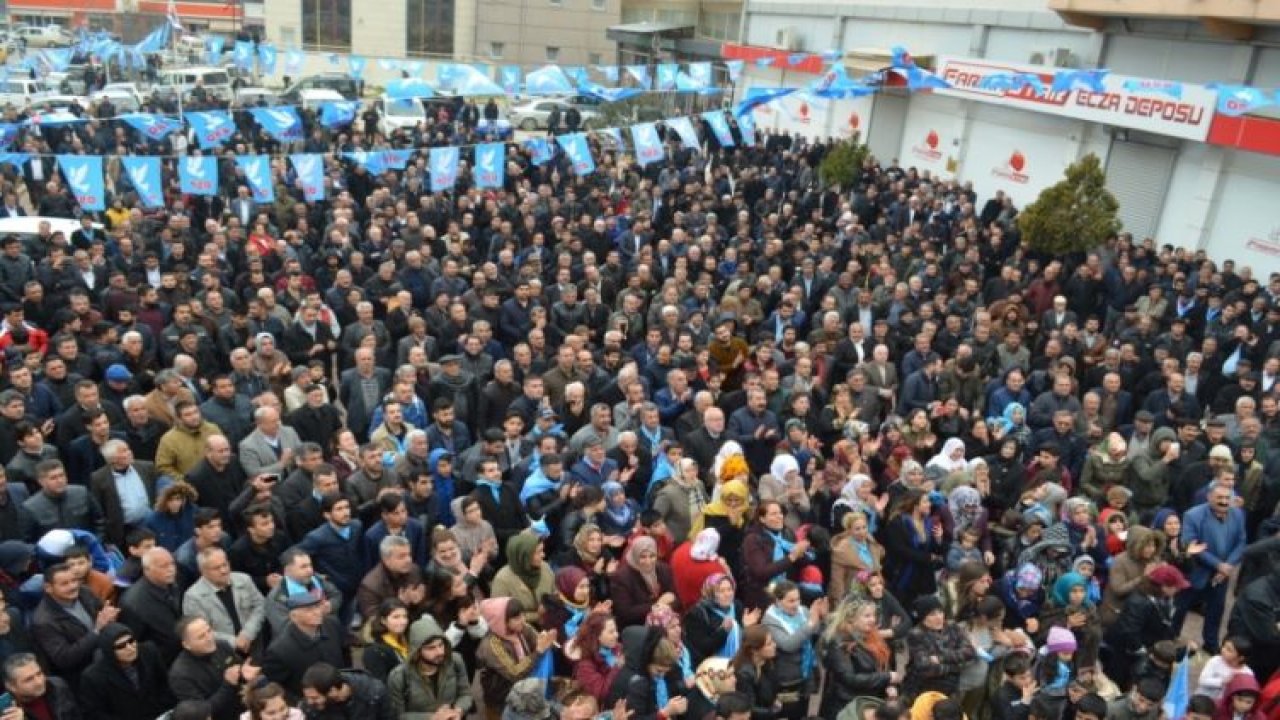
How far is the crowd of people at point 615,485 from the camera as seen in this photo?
5.11 meters

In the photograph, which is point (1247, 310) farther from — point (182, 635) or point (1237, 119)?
point (182, 635)

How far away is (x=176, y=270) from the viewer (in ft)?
33.8

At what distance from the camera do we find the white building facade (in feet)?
49.0

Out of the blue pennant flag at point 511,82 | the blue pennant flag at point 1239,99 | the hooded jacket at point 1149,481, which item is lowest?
the hooded jacket at point 1149,481

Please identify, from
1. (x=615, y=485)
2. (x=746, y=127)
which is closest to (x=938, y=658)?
(x=615, y=485)

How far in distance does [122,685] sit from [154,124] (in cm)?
1522

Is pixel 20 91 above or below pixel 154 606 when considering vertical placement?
below

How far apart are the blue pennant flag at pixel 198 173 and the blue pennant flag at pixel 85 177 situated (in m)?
1.03

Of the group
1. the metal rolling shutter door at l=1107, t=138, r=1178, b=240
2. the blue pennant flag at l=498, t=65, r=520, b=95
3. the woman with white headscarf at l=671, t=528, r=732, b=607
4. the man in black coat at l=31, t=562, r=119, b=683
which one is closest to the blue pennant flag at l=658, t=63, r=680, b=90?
the blue pennant flag at l=498, t=65, r=520, b=95

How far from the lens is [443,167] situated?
1466cm

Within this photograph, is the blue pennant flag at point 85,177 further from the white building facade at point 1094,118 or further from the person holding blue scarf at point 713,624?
the white building facade at point 1094,118

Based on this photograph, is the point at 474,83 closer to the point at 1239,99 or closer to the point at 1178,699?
the point at 1239,99

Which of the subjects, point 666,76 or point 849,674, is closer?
point 849,674

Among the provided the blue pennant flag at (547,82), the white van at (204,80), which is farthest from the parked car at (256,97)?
the blue pennant flag at (547,82)
